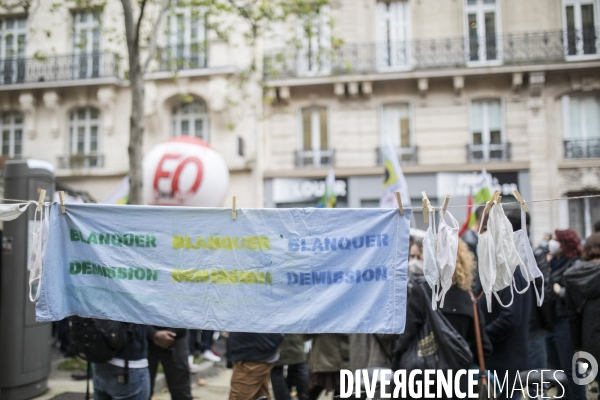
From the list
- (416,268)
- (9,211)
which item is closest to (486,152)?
(416,268)

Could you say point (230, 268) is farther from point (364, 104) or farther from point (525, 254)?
point (364, 104)

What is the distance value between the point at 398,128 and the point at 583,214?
6.32m

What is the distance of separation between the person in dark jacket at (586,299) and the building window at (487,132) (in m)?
12.7

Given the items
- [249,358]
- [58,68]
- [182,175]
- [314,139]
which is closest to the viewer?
[249,358]

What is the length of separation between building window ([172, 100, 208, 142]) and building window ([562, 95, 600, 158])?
1202 cm

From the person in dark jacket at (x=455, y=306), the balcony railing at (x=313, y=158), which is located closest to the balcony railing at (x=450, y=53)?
the balcony railing at (x=313, y=158)

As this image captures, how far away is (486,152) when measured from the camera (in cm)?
1712

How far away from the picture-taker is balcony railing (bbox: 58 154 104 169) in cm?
1872

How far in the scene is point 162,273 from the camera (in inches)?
169

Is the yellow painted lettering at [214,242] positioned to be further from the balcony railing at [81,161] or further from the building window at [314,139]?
the balcony railing at [81,161]

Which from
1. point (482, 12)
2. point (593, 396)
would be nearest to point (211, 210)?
point (593, 396)

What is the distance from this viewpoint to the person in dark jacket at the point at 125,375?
170 inches

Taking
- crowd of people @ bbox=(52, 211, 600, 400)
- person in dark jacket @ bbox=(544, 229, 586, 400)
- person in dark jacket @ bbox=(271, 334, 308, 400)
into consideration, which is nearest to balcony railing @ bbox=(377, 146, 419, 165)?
person in dark jacket @ bbox=(544, 229, 586, 400)

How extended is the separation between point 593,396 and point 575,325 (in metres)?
2.12
